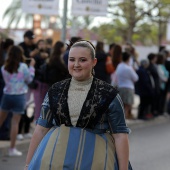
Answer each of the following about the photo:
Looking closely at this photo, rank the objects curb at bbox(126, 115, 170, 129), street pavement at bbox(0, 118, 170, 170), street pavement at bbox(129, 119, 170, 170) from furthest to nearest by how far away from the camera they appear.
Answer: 1. curb at bbox(126, 115, 170, 129)
2. street pavement at bbox(129, 119, 170, 170)
3. street pavement at bbox(0, 118, 170, 170)

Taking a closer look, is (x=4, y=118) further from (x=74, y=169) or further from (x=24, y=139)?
(x=74, y=169)

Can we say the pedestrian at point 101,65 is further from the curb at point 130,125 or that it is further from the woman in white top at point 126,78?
the curb at point 130,125

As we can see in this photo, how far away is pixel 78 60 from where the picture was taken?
4199 mm

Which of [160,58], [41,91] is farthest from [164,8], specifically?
[41,91]

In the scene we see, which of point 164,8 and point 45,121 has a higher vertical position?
point 164,8

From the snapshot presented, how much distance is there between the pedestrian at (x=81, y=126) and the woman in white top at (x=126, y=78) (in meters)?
9.09

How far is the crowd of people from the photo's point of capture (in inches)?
165

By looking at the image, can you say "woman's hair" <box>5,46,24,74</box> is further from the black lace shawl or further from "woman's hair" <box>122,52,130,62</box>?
the black lace shawl

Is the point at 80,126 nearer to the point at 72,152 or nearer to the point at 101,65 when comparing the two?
the point at 72,152

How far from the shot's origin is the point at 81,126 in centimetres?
415

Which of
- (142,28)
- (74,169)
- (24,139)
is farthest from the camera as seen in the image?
(142,28)

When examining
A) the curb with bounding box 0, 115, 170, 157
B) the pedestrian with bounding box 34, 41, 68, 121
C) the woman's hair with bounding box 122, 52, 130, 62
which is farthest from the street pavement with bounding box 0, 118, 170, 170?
the woman's hair with bounding box 122, 52, 130, 62

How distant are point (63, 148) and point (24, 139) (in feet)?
21.9

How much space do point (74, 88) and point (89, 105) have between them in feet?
0.56
